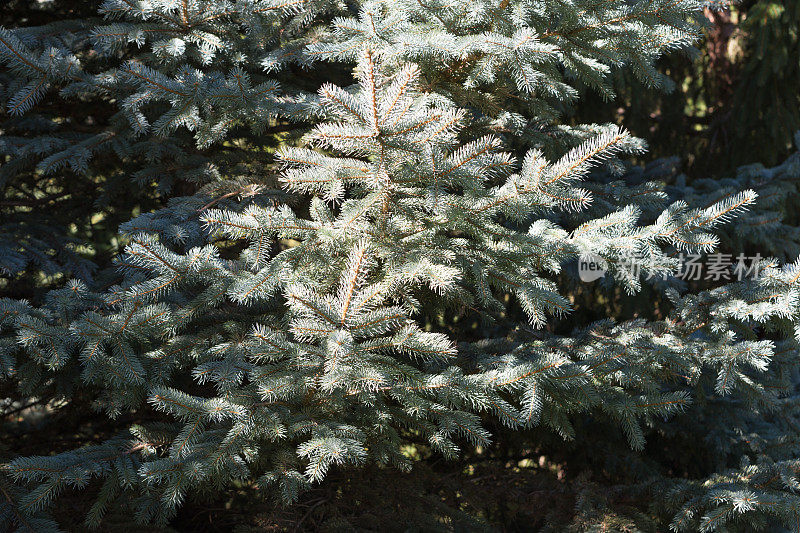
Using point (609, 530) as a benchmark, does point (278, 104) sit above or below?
above

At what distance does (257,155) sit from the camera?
130 inches

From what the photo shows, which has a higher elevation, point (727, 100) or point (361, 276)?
point (361, 276)

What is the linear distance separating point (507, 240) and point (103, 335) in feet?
4.76

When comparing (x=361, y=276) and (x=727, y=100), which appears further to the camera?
(x=727, y=100)

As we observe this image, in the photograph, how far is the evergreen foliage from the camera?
67.3 inches

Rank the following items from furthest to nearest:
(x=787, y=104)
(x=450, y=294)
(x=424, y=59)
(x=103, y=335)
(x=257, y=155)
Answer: (x=787, y=104) → (x=257, y=155) → (x=424, y=59) → (x=450, y=294) → (x=103, y=335)

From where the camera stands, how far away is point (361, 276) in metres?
1.62

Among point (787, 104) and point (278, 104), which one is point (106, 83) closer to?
point (278, 104)

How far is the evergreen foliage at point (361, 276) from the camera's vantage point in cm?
171

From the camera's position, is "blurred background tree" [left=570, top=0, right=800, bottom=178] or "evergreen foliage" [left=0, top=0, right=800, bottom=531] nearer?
"evergreen foliage" [left=0, top=0, right=800, bottom=531]

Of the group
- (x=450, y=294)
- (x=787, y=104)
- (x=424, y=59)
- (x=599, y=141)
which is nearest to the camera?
(x=599, y=141)

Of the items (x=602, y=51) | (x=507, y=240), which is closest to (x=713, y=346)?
(x=507, y=240)

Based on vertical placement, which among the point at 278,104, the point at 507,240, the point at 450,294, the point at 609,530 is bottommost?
the point at 609,530

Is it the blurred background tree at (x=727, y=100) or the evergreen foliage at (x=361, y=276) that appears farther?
the blurred background tree at (x=727, y=100)
